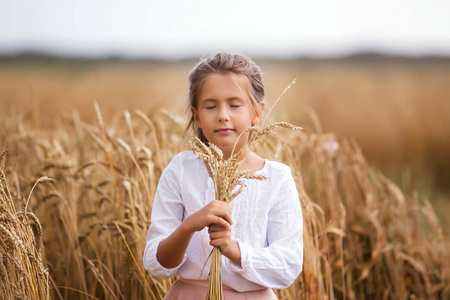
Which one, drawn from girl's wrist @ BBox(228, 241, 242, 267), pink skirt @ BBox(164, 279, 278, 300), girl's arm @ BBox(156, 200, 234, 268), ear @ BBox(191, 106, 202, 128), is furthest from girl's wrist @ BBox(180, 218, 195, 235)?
ear @ BBox(191, 106, 202, 128)

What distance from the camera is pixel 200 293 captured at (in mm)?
1415

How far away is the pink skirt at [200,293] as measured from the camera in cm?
140

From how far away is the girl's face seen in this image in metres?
1.42

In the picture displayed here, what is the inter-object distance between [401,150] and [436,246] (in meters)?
3.89

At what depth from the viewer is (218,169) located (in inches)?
46.3

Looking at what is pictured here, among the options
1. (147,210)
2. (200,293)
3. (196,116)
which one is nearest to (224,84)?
(196,116)

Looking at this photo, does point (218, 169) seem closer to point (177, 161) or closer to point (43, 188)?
point (177, 161)

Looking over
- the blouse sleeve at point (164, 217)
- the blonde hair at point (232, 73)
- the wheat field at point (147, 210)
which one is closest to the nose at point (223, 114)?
the blonde hair at point (232, 73)

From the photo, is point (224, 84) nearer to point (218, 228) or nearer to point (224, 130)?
point (224, 130)

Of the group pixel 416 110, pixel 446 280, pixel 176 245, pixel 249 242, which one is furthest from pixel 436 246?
pixel 416 110

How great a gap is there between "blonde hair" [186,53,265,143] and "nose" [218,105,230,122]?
0.33 feet

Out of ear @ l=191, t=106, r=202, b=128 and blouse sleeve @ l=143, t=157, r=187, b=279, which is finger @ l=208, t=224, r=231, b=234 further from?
ear @ l=191, t=106, r=202, b=128

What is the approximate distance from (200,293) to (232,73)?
0.66 meters

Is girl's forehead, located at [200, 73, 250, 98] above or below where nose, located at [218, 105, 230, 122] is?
above
